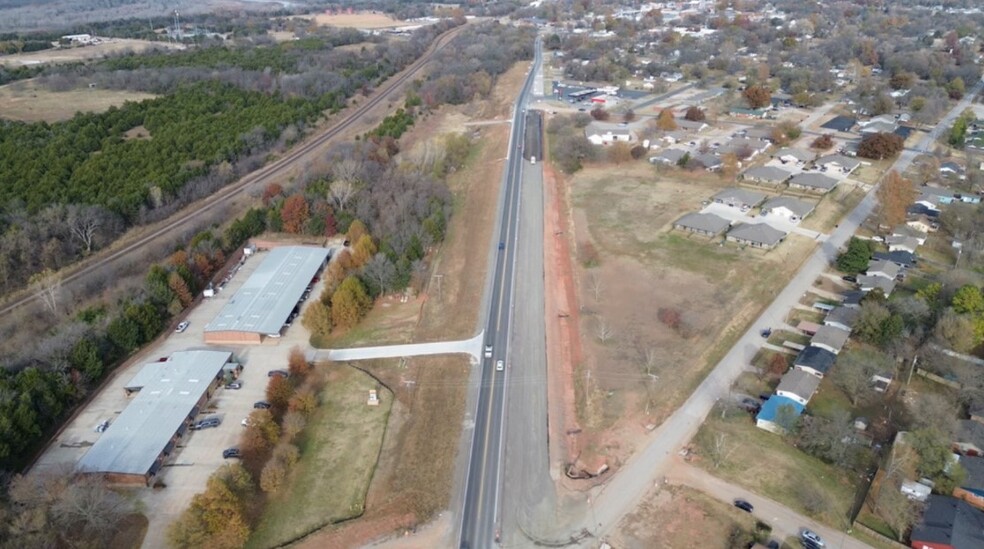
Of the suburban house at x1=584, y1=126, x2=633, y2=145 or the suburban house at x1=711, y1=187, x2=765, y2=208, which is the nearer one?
the suburban house at x1=711, y1=187, x2=765, y2=208

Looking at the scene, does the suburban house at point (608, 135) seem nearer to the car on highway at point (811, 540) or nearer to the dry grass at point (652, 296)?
the dry grass at point (652, 296)

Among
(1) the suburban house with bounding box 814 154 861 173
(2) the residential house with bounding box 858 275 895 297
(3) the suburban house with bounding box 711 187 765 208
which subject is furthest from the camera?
(1) the suburban house with bounding box 814 154 861 173

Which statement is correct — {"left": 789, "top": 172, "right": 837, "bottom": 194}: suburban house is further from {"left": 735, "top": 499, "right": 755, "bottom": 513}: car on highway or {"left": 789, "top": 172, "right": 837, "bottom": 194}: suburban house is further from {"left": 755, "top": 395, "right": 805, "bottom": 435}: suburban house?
{"left": 735, "top": 499, "right": 755, "bottom": 513}: car on highway

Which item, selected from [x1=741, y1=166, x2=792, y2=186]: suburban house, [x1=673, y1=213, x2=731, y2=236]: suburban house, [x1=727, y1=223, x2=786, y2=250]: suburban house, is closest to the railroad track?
[x1=673, y1=213, x2=731, y2=236]: suburban house

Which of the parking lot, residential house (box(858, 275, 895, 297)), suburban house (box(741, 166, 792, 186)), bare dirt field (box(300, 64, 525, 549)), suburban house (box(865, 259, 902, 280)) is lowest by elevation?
the parking lot

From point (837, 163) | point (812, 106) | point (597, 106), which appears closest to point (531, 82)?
point (597, 106)

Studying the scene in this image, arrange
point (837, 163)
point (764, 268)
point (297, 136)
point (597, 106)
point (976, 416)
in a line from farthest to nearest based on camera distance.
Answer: point (597, 106), point (297, 136), point (837, 163), point (764, 268), point (976, 416)

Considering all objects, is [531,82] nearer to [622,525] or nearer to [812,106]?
[812,106]
